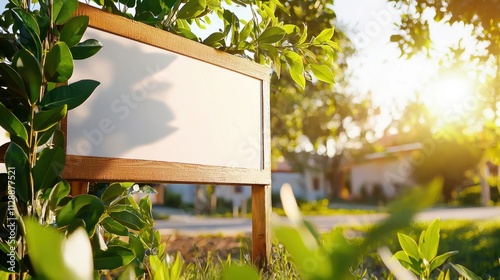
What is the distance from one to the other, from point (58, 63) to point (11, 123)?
21 cm

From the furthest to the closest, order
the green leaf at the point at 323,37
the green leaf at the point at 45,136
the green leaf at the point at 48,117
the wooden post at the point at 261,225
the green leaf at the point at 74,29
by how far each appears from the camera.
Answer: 1. the wooden post at the point at 261,225
2. the green leaf at the point at 323,37
3. the green leaf at the point at 74,29
4. the green leaf at the point at 45,136
5. the green leaf at the point at 48,117

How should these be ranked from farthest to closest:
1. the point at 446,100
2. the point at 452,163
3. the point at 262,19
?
the point at 452,163 < the point at 446,100 < the point at 262,19

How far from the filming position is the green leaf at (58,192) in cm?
125

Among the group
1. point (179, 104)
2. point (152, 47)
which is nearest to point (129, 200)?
point (179, 104)

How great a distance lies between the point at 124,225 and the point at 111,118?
48cm

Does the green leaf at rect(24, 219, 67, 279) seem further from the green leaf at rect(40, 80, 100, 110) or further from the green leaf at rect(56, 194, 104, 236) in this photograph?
the green leaf at rect(40, 80, 100, 110)

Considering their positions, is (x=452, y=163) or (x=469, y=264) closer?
(x=469, y=264)

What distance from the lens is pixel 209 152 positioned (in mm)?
2629

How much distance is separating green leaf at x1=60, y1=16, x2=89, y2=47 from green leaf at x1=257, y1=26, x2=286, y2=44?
1.47m

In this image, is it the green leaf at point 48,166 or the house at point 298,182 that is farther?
the house at point 298,182

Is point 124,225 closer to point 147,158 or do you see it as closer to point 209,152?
point 147,158

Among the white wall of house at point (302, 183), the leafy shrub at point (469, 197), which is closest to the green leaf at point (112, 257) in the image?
the leafy shrub at point (469, 197)

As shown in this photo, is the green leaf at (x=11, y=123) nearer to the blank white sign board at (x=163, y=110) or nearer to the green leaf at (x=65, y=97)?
the green leaf at (x=65, y=97)

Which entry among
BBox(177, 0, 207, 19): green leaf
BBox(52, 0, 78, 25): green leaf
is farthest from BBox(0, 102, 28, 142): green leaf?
BBox(177, 0, 207, 19): green leaf
